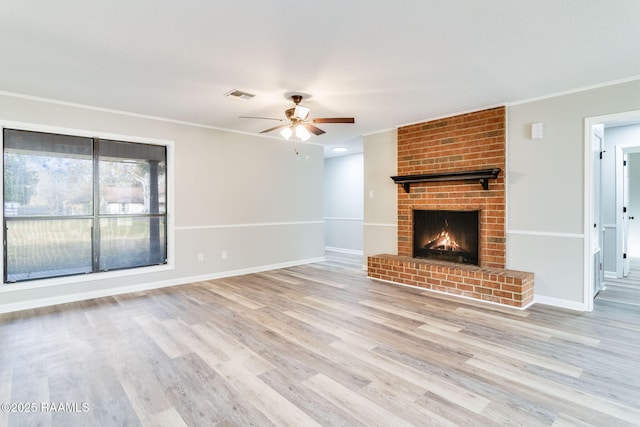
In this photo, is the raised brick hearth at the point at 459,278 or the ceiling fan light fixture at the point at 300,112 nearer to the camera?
the ceiling fan light fixture at the point at 300,112

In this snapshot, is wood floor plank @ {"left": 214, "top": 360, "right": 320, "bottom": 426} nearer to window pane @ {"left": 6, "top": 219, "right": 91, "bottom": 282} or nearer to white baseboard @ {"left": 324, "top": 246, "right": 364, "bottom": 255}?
window pane @ {"left": 6, "top": 219, "right": 91, "bottom": 282}

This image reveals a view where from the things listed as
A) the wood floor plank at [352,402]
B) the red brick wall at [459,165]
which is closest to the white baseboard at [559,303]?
the red brick wall at [459,165]

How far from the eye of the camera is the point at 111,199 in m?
4.48

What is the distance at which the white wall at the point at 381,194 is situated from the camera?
18.1 feet

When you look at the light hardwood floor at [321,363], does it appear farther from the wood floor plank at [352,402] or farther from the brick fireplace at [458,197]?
the brick fireplace at [458,197]

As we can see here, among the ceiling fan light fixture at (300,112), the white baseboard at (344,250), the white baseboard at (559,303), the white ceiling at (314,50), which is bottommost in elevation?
the white baseboard at (559,303)

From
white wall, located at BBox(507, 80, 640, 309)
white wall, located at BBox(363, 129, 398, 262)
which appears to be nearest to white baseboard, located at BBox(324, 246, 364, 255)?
white wall, located at BBox(363, 129, 398, 262)

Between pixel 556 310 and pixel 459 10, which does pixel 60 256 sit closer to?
pixel 459 10

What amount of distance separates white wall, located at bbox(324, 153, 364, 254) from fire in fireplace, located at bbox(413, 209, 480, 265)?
9.47 feet

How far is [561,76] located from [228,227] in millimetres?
4916

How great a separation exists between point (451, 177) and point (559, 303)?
6.55 ft

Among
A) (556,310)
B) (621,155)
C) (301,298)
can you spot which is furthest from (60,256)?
(621,155)

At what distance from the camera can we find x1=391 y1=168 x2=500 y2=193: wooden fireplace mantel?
4156 millimetres

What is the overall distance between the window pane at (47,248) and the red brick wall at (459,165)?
4.63 meters
